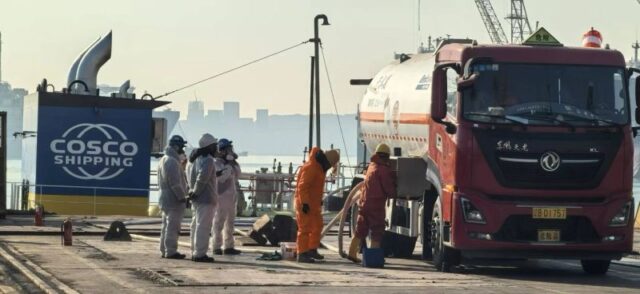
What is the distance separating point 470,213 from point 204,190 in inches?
153

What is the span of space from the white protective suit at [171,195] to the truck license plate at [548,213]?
4980mm

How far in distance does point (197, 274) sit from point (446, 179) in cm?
373

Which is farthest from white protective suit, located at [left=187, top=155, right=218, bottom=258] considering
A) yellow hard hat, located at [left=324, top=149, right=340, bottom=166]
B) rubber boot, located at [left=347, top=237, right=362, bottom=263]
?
rubber boot, located at [left=347, top=237, right=362, bottom=263]

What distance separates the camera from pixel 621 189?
19.8m

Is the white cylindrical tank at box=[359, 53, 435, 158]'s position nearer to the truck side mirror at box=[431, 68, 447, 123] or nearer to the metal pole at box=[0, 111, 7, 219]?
the truck side mirror at box=[431, 68, 447, 123]

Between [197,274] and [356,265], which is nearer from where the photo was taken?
[197,274]

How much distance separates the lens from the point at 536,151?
19469mm

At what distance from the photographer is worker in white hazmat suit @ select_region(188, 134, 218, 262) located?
2100cm

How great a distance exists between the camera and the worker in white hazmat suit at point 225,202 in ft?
74.7

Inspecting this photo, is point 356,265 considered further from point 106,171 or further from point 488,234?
point 106,171

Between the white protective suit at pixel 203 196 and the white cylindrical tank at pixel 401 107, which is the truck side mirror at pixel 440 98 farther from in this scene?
the white protective suit at pixel 203 196

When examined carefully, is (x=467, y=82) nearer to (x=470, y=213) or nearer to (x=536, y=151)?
(x=536, y=151)

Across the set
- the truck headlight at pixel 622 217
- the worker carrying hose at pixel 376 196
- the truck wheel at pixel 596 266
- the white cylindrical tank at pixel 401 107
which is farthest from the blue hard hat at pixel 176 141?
the truck headlight at pixel 622 217

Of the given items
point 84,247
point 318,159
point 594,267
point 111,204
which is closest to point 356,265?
point 318,159
